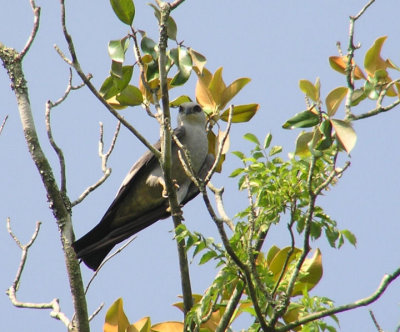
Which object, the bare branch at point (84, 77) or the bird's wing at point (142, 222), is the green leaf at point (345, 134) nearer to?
the bare branch at point (84, 77)

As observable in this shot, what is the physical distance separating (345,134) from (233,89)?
1788mm

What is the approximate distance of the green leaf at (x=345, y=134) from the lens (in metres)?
2.67

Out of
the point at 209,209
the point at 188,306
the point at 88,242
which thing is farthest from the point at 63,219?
the point at 88,242

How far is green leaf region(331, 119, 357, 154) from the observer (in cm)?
267

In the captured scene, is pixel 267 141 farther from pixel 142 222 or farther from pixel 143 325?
pixel 142 222

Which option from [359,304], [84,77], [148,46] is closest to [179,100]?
[148,46]

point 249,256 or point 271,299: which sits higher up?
point 249,256

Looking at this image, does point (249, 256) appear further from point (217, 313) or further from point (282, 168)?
point (217, 313)

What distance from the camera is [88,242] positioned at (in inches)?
216

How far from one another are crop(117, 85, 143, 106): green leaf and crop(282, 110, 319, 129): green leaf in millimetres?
1468

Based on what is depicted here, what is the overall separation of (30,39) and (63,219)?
111 cm

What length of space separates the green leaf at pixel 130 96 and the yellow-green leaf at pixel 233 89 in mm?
673

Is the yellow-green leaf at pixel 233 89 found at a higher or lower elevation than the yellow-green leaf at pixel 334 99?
higher

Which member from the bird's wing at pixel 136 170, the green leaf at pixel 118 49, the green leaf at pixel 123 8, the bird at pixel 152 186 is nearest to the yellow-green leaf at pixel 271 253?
the green leaf at pixel 118 49
